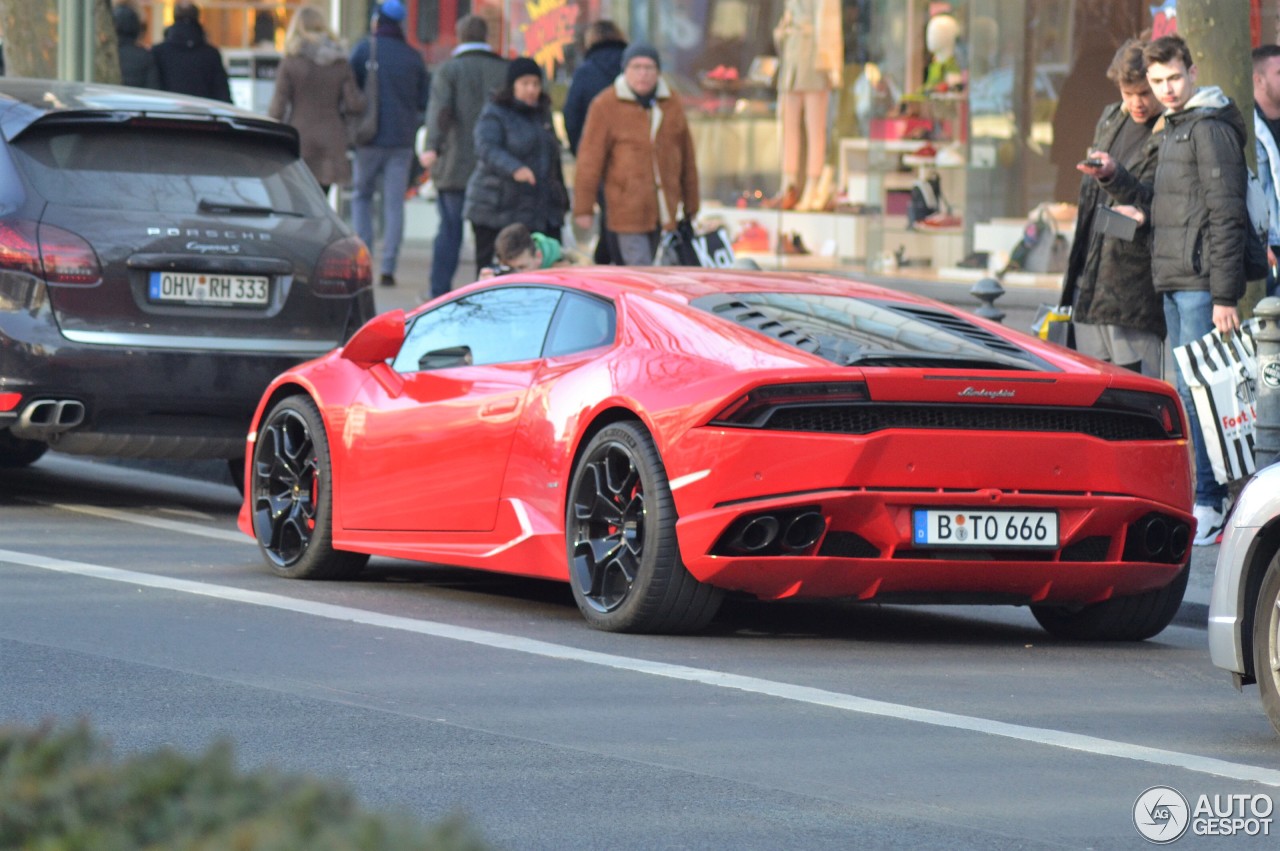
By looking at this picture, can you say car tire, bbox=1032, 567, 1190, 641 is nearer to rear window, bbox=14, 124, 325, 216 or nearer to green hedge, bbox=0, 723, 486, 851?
rear window, bbox=14, 124, 325, 216

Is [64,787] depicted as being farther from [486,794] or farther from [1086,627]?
[1086,627]

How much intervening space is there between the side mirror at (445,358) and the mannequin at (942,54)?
34.7 feet

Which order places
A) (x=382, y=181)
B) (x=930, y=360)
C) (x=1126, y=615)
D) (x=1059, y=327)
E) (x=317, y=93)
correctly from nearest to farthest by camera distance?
(x=930, y=360), (x=1126, y=615), (x=1059, y=327), (x=317, y=93), (x=382, y=181)

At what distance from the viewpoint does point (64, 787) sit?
8.87ft

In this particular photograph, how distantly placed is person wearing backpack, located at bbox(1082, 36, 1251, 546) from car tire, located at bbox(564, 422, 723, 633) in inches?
130

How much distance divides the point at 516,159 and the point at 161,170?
15.9 ft

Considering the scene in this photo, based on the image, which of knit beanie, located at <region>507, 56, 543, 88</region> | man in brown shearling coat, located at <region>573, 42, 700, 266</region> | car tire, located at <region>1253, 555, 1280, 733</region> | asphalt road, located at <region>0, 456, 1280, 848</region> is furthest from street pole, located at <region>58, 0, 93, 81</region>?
car tire, located at <region>1253, 555, 1280, 733</region>

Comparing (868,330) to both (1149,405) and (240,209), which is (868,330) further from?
(240,209)

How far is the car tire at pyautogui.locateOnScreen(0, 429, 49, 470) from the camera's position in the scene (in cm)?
1212

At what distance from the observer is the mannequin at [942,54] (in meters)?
18.8

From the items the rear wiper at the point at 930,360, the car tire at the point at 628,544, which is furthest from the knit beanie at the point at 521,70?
the rear wiper at the point at 930,360

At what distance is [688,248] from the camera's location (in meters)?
15.1

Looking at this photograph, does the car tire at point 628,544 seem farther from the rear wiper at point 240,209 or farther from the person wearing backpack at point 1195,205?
the rear wiper at point 240,209

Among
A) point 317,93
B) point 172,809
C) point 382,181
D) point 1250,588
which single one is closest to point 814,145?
point 382,181
